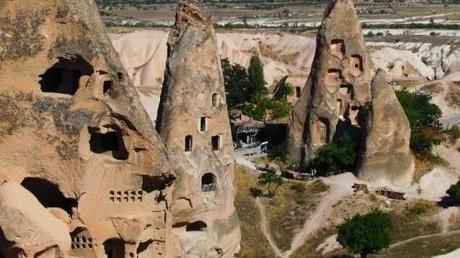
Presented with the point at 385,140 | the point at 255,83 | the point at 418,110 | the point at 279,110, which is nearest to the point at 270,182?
the point at 385,140

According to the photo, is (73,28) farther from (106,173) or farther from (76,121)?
(106,173)

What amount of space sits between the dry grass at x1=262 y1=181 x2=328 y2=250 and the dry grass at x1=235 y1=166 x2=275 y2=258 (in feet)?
2.51

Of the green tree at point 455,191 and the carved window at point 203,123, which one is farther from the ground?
the carved window at point 203,123

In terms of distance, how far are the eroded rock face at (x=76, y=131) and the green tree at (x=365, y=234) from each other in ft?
51.2

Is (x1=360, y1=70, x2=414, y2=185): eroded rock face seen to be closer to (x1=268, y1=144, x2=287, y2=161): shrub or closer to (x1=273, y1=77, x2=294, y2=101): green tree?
(x1=268, y1=144, x2=287, y2=161): shrub

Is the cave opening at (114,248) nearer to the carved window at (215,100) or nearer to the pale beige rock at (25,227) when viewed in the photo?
the pale beige rock at (25,227)

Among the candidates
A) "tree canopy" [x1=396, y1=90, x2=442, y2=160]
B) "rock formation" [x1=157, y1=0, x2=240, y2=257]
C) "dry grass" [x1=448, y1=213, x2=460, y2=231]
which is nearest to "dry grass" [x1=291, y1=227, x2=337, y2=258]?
"rock formation" [x1=157, y1=0, x2=240, y2=257]

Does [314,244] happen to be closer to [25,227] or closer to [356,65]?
[356,65]

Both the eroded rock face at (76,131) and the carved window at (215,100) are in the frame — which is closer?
the eroded rock face at (76,131)

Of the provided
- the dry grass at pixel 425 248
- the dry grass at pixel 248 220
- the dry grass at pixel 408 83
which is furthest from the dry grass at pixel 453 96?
Result: the dry grass at pixel 425 248

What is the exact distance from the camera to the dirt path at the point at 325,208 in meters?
37.8

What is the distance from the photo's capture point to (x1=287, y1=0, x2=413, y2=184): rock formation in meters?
47.6

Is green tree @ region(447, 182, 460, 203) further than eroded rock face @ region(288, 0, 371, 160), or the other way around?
eroded rock face @ region(288, 0, 371, 160)

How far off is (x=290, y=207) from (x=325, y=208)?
176 centimetres
